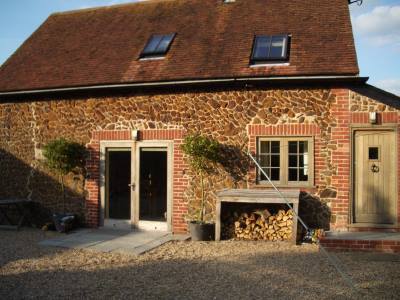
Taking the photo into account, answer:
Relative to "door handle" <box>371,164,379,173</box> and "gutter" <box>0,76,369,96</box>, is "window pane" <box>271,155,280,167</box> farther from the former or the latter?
"door handle" <box>371,164,379,173</box>

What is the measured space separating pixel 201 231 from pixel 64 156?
12.8ft

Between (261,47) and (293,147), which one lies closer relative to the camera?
(293,147)

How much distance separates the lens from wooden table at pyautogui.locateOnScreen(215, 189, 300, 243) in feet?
29.7

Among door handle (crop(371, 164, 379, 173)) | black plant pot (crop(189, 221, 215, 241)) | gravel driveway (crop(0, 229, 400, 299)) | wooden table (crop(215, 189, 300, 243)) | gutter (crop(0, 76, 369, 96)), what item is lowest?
gravel driveway (crop(0, 229, 400, 299))

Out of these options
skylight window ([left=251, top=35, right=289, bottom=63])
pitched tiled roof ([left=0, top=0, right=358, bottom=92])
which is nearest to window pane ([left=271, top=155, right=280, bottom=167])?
pitched tiled roof ([left=0, top=0, right=358, bottom=92])

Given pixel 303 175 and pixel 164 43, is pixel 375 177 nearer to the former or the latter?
pixel 303 175

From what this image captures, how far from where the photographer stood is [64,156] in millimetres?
11047

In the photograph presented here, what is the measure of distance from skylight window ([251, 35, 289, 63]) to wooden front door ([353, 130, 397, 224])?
8.05 feet

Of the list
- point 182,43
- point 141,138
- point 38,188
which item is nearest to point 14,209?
point 38,188

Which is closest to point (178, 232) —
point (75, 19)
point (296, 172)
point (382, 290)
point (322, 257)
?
point (296, 172)

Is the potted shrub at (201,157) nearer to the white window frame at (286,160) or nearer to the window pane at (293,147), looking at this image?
the white window frame at (286,160)

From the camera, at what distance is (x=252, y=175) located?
10.1 m

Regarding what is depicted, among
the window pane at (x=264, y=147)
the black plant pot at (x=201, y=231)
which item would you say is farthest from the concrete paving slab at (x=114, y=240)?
the window pane at (x=264, y=147)

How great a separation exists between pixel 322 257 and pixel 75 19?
11.2 meters
